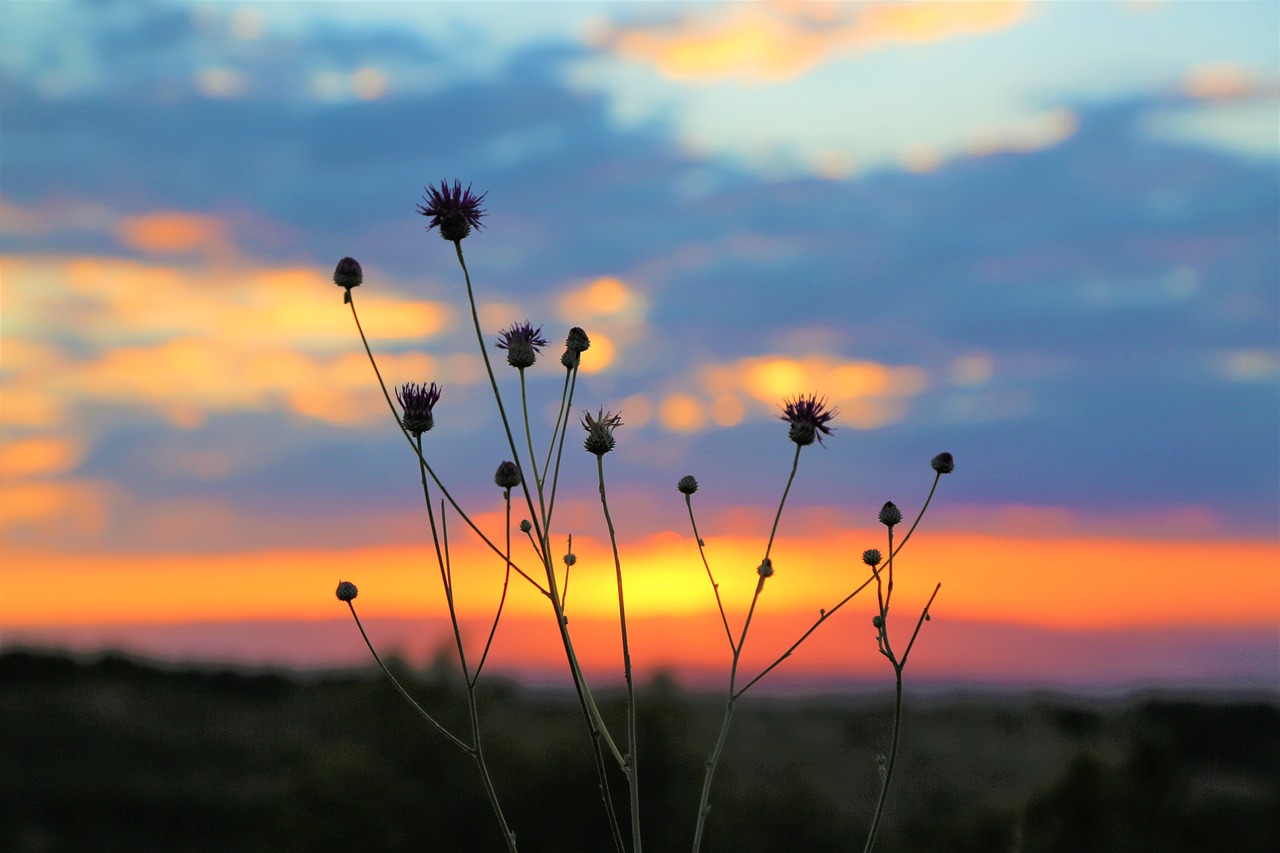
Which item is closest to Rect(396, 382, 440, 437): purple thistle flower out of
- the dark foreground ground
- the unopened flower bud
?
the unopened flower bud

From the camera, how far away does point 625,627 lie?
296 cm

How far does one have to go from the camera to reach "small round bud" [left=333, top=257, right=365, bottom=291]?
3.51 metres

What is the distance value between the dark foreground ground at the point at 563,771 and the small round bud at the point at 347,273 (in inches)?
142

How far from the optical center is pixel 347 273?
3535 millimetres

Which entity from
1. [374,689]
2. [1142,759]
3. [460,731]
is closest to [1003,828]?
[1142,759]

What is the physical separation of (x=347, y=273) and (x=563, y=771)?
17900mm

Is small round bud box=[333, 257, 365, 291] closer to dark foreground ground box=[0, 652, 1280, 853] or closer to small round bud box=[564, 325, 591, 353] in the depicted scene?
small round bud box=[564, 325, 591, 353]

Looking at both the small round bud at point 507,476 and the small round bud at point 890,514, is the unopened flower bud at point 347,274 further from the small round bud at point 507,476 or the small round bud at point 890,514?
the small round bud at point 890,514

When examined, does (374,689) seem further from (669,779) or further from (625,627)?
(625,627)

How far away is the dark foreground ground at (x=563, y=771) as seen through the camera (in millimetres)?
16984

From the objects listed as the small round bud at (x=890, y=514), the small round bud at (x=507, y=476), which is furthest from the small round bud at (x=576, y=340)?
the small round bud at (x=890, y=514)

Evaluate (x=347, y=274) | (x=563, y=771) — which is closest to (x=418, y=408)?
(x=347, y=274)

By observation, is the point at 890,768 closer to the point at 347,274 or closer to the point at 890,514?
the point at 890,514

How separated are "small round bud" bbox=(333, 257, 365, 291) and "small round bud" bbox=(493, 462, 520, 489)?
0.78m
